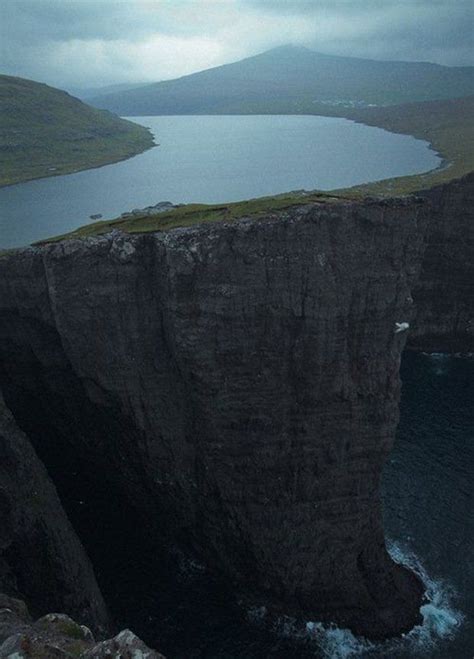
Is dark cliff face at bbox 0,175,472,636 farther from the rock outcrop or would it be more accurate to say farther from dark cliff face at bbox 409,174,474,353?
dark cliff face at bbox 409,174,474,353

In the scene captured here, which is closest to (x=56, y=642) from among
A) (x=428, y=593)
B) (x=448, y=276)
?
(x=428, y=593)

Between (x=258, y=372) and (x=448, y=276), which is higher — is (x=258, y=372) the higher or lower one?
the higher one

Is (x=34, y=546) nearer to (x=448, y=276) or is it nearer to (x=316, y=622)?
(x=316, y=622)

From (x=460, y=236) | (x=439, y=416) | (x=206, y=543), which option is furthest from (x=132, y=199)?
(x=206, y=543)

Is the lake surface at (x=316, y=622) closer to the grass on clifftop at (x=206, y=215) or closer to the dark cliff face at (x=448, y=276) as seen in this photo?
the grass on clifftop at (x=206, y=215)

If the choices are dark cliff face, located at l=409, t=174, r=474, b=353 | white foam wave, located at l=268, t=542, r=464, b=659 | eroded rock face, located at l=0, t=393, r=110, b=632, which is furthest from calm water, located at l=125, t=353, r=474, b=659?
dark cliff face, located at l=409, t=174, r=474, b=353
